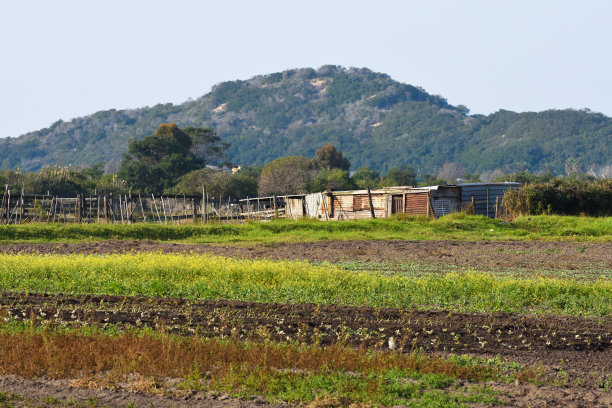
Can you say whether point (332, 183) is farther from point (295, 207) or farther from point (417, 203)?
point (417, 203)

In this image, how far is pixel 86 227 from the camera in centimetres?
3189

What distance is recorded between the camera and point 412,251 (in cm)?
2486

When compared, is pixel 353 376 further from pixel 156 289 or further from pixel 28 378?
pixel 156 289

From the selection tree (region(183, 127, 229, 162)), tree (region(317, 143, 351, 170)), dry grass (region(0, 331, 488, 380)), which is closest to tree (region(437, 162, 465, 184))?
tree (region(317, 143, 351, 170))

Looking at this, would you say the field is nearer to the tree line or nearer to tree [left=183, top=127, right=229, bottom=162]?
the tree line

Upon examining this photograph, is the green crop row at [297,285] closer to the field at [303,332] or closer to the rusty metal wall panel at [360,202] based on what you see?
the field at [303,332]

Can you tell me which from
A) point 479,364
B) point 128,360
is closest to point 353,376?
point 479,364

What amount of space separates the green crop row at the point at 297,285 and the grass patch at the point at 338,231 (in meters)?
11.4

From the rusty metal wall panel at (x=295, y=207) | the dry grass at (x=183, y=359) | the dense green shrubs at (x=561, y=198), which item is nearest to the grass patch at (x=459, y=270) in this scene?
the dry grass at (x=183, y=359)

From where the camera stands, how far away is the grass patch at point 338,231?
30.2m

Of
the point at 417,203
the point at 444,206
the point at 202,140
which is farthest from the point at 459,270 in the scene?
the point at 202,140

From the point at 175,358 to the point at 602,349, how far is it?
20.0ft

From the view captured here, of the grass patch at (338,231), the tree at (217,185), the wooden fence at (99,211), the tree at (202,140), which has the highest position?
the tree at (202,140)

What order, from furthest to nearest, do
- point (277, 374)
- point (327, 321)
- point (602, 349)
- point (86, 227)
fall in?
point (86, 227), point (327, 321), point (602, 349), point (277, 374)
